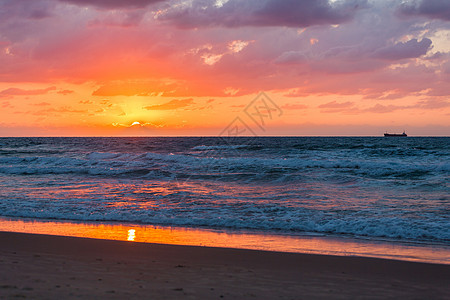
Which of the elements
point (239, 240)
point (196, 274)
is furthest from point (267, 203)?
point (196, 274)

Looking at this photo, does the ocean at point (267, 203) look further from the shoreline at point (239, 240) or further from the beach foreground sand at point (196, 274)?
the beach foreground sand at point (196, 274)

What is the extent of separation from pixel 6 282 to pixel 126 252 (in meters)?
2.50

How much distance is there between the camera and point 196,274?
20.8ft

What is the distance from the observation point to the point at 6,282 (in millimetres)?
5523

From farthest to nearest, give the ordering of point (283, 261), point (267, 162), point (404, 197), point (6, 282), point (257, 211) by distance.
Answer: point (267, 162), point (404, 197), point (257, 211), point (283, 261), point (6, 282)

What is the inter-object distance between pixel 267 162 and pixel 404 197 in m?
18.5

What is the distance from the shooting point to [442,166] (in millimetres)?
28250

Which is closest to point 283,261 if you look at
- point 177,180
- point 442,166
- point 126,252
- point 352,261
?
point 352,261

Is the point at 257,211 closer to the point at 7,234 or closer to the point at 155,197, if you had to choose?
the point at 155,197

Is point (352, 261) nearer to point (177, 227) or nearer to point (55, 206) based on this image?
point (177, 227)

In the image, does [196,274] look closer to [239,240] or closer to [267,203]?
[239,240]

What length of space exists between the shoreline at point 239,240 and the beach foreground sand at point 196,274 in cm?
62

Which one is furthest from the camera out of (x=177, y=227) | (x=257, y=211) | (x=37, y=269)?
(x=257, y=211)

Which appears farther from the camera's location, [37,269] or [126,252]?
[126,252]
